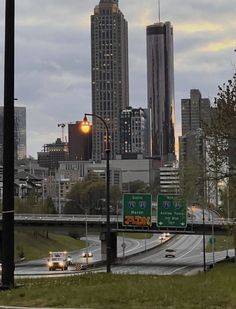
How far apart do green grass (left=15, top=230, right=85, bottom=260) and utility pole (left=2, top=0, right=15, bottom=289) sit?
288ft

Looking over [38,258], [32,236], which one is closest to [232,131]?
[38,258]

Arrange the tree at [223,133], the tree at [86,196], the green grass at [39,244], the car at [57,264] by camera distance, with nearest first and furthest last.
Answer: the tree at [223,133], the car at [57,264], the green grass at [39,244], the tree at [86,196]

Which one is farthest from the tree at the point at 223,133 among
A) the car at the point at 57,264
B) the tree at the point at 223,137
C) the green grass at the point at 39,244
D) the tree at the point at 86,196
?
the tree at the point at 86,196

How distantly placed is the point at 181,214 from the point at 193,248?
221 feet

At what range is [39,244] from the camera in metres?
122

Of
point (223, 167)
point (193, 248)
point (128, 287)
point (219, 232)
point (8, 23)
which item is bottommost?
point (193, 248)

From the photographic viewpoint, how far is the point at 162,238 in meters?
150

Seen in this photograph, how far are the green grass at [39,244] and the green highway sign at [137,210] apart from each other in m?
35.5

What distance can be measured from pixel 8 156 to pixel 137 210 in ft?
189

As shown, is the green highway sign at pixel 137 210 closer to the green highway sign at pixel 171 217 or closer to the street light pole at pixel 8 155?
the green highway sign at pixel 171 217

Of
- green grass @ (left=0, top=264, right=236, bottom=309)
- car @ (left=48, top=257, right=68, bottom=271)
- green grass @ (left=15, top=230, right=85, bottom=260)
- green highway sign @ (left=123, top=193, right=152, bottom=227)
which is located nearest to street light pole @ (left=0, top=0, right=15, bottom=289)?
green grass @ (left=0, top=264, right=236, bottom=309)

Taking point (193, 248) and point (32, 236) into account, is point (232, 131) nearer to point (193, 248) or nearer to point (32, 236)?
point (32, 236)

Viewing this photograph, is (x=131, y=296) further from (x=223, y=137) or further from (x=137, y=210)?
(x=137, y=210)

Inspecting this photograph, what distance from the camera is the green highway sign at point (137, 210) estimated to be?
230ft
